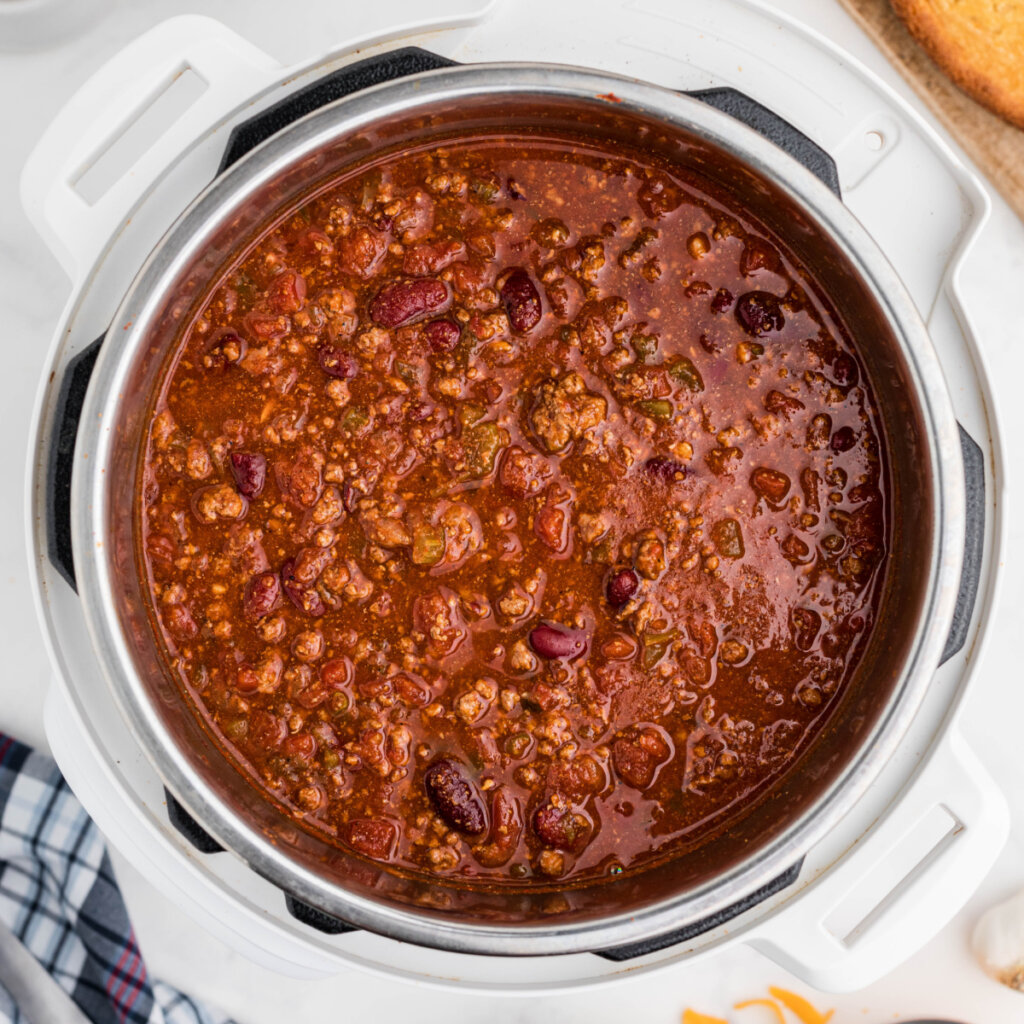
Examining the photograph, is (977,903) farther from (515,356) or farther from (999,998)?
(515,356)

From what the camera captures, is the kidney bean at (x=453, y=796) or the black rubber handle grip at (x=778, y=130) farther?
the kidney bean at (x=453, y=796)

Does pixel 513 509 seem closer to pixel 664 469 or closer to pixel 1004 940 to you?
pixel 664 469

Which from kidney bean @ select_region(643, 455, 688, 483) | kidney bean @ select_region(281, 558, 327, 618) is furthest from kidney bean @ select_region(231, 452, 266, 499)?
kidney bean @ select_region(643, 455, 688, 483)

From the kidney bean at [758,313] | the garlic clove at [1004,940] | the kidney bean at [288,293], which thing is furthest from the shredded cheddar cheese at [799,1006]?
the kidney bean at [288,293]

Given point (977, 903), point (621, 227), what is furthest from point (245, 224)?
point (977, 903)

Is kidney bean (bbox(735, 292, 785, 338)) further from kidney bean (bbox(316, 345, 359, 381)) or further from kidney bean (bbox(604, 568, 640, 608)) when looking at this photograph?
kidney bean (bbox(316, 345, 359, 381))

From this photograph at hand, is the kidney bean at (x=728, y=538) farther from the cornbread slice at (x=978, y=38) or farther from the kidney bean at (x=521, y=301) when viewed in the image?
the cornbread slice at (x=978, y=38)
